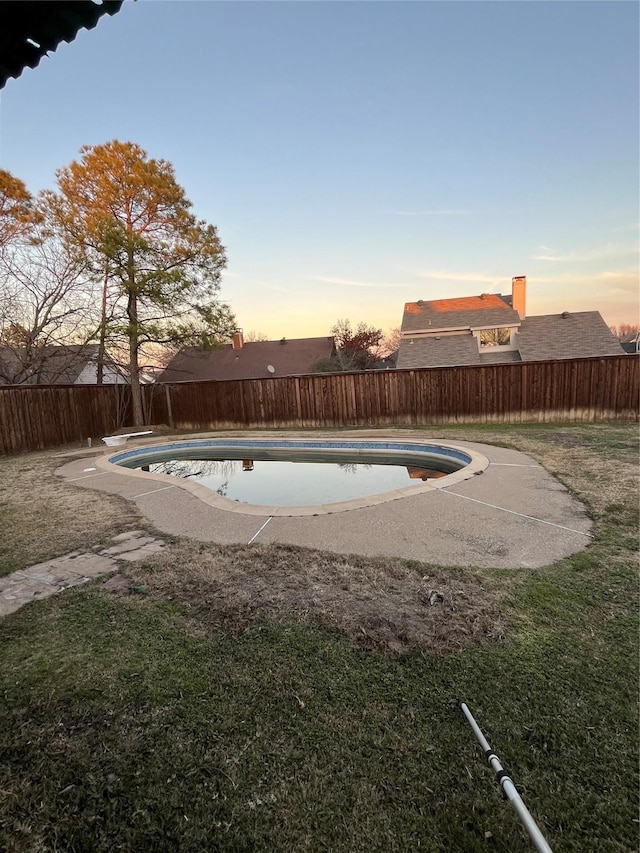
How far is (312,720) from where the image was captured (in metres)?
1.51

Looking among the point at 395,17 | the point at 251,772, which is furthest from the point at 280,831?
the point at 395,17

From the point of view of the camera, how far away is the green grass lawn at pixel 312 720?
1.15 meters

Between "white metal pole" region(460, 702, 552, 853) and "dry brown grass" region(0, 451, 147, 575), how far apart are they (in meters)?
3.10

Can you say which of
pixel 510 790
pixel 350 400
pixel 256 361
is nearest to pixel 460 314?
pixel 350 400

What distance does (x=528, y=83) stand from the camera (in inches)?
279

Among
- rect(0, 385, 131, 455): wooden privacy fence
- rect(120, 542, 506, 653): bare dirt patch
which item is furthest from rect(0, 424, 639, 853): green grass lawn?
rect(0, 385, 131, 455): wooden privacy fence

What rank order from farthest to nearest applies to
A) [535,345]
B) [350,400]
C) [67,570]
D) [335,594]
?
[535,345] → [350,400] → [67,570] → [335,594]

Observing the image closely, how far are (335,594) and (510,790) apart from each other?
139 cm

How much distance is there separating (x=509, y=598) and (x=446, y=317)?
18.4 metres

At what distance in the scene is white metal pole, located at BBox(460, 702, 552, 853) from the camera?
94 cm

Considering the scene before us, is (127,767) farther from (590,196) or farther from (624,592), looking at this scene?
(590,196)

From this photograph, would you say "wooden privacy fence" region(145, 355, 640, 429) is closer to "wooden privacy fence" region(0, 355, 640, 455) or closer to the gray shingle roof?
"wooden privacy fence" region(0, 355, 640, 455)

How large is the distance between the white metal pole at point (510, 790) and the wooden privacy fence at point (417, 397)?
984cm

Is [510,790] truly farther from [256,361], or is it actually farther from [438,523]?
[256,361]
